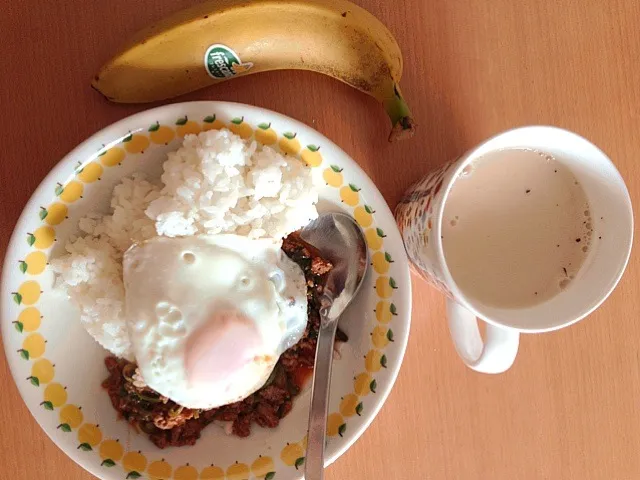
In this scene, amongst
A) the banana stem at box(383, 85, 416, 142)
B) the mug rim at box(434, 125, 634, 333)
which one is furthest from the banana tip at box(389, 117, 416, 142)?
the mug rim at box(434, 125, 634, 333)

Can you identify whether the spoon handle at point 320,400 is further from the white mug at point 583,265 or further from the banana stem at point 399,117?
the banana stem at point 399,117

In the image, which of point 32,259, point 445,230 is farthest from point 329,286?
point 32,259

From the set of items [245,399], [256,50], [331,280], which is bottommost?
[245,399]

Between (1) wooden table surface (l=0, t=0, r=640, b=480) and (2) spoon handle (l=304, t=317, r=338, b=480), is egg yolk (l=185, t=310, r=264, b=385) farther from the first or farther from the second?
(1) wooden table surface (l=0, t=0, r=640, b=480)

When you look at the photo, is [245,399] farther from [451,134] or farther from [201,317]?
[451,134]

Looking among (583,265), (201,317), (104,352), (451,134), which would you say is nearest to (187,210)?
(201,317)

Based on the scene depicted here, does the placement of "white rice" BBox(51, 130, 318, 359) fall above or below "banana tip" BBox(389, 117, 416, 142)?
below
